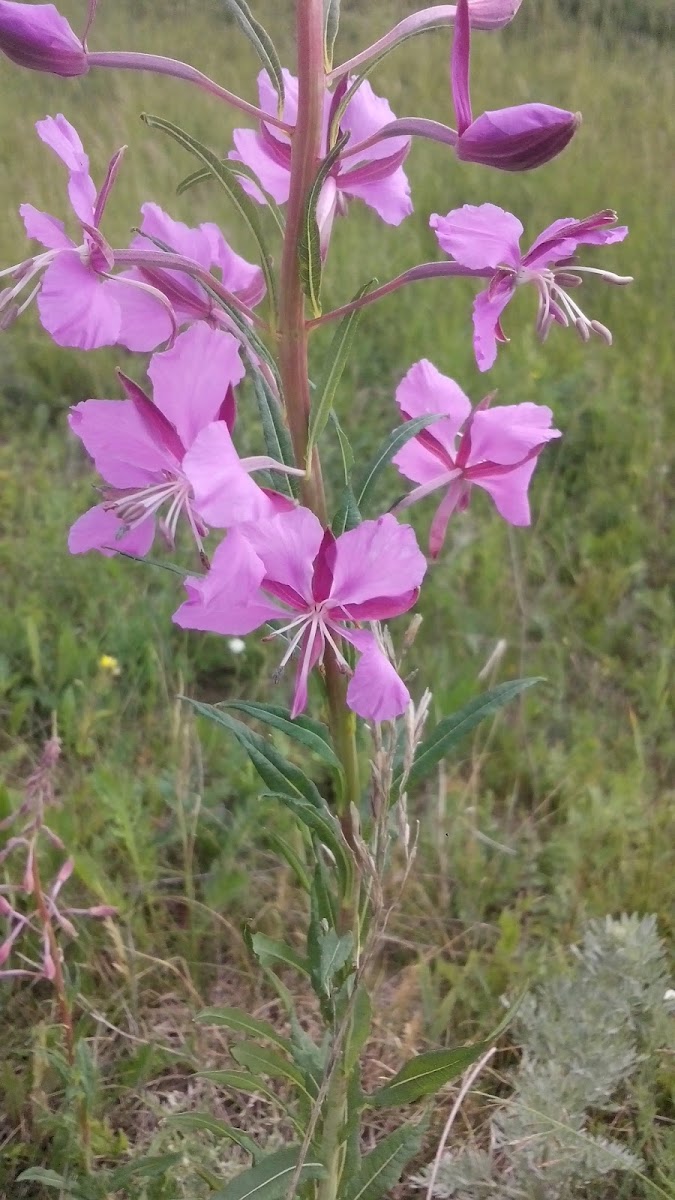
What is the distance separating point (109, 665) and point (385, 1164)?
126 centimetres

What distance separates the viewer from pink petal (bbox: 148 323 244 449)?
32.0 inches

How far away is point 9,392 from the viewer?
3.23 meters

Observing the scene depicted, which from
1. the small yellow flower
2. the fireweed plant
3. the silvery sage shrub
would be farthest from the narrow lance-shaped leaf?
the small yellow flower

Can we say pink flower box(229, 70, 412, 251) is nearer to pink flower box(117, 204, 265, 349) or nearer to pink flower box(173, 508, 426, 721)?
pink flower box(117, 204, 265, 349)

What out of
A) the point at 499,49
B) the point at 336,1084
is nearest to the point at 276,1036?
the point at 336,1084

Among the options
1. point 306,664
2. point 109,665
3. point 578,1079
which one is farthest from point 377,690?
point 109,665

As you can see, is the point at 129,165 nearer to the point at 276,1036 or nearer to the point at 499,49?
the point at 499,49

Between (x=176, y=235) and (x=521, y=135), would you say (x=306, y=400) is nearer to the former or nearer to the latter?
(x=176, y=235)

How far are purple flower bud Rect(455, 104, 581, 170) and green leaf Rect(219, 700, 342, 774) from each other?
0.57 meters

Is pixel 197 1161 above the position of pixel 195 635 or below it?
below

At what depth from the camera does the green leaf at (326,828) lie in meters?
1.02

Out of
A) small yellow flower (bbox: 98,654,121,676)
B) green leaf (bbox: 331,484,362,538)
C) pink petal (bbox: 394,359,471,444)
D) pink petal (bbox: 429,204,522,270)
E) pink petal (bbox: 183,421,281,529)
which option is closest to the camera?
pink petal (bbox: 183,421,281,529)

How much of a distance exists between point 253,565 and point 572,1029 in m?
1.01

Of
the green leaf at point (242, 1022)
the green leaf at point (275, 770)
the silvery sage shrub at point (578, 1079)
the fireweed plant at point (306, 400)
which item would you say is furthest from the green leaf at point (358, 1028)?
the silvery sage shrub at point (578, 1079)
